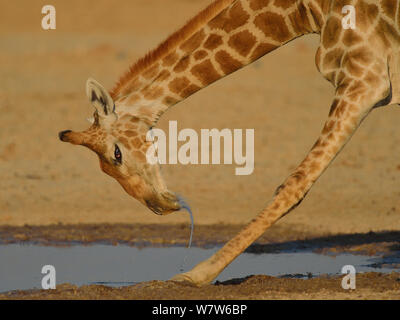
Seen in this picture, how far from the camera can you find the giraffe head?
807 centimetres

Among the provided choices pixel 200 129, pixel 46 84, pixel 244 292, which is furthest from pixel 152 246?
pixel 46 84

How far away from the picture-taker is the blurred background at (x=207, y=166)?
11.6 metres

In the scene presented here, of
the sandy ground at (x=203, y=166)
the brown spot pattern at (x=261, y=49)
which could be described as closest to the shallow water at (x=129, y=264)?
the sandy ground at (x=203, y=166)

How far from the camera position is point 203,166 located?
543 inches

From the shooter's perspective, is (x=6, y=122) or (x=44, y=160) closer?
(x=44, y=160)

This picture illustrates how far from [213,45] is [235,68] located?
10.6 inches

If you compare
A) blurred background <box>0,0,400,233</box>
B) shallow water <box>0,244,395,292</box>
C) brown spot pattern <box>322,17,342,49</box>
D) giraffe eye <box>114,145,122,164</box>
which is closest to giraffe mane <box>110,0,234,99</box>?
giraffe eye <box>114,145,122,164</box>

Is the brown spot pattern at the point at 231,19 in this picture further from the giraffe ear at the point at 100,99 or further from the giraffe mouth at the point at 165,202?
the giraffe mouth at the point at 165,202

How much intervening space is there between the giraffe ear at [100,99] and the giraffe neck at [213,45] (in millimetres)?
150

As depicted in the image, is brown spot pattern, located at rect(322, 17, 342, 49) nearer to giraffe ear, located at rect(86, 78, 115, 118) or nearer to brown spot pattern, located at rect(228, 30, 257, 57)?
brown spot pattern, located at rect(228, 30, 257, 57)

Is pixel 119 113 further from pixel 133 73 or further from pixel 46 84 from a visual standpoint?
pixel 46 84

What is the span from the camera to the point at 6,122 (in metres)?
15.8

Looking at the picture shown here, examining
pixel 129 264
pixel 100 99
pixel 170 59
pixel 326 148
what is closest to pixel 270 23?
pixel 170 59
